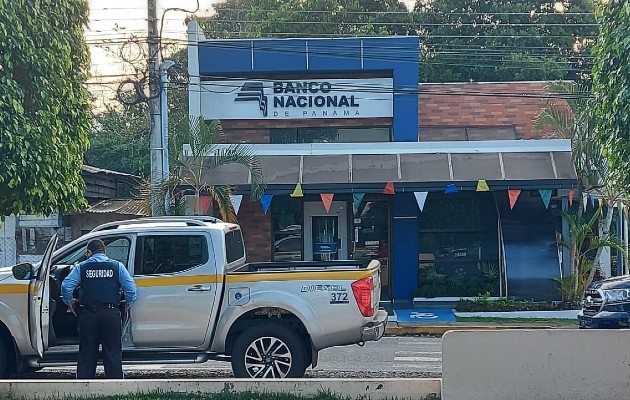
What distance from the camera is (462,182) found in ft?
58.9

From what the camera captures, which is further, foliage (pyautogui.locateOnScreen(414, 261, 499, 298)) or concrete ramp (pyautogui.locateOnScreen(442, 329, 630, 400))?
foliage (pyautogui.locateOnScreen(414, 261, 499, 298))

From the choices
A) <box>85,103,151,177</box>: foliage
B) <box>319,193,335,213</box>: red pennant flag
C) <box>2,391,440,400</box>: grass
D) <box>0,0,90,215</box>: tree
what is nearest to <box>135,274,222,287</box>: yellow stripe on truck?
<box>0,0,90,215</box>: tree

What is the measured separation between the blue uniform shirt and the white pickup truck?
271 mm

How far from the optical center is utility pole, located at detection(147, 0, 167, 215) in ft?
56.5

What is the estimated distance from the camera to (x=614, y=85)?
7621mm

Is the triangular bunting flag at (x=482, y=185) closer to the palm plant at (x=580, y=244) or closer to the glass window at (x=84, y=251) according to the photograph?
the palm plant at (x=580, y=244)

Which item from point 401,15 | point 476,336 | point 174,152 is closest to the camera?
point 476,336

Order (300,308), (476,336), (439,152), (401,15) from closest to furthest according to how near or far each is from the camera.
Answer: (476,336) < (300,308) < (439,152) < (401,15)

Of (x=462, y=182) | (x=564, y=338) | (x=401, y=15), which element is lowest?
(x=564, y=338)

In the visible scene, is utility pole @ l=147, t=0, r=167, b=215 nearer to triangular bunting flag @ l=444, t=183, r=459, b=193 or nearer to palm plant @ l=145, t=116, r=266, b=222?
palm plant @ l=145, t=116, r=266, b=222

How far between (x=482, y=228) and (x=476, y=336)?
12.8 m

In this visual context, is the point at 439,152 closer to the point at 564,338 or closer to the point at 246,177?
the point at 246,177

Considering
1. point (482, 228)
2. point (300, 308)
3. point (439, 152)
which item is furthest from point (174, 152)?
point (300, 308)

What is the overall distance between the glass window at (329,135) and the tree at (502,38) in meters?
15.6
